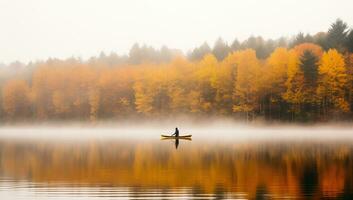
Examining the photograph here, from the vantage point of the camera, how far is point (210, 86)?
364 ft

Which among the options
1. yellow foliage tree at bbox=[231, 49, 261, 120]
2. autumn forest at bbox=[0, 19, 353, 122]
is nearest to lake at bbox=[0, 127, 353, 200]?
autumn forest at bbox=[0, 19, 353, 122]

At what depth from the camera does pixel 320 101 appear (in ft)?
318

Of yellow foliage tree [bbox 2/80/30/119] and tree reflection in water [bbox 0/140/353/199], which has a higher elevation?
yellow foliage tree [bbox 2/80/30/119]

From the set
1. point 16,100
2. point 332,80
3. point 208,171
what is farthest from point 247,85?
point 208,171

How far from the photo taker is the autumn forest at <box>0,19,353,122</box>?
323 ft

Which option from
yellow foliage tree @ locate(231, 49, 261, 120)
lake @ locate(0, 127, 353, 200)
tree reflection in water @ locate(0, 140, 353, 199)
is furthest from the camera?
yellow foliage tree @ locate(231, 49, 261, 120)

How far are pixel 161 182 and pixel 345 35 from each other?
91.8 metres

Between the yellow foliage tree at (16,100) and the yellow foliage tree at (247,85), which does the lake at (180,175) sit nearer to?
the yellow foliage tree at (247,85)

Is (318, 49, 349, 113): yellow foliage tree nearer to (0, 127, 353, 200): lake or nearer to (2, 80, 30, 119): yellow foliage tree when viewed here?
(0, 127, 353, 200): lake

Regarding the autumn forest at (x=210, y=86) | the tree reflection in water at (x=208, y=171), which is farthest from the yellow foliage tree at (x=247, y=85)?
the tree reflection in water at (x=208, y=171)

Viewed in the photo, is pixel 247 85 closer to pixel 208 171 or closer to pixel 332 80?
pixel 332 80

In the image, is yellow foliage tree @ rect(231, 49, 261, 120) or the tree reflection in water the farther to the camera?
yellow foliage tree @ rect(231, 49, 261, 120)

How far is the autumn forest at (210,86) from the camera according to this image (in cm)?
9844

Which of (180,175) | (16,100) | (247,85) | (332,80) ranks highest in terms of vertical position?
(332,80)
